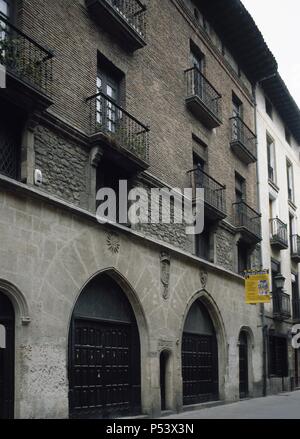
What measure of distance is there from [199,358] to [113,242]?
6.32 m

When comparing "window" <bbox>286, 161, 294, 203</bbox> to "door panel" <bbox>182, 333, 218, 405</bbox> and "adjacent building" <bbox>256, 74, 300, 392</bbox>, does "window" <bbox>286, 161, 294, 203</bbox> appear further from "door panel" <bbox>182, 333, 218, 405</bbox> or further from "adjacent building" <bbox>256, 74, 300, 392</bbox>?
"door panel" <bbox>182, 333, 218, 405</bbox>

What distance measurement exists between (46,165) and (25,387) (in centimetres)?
439

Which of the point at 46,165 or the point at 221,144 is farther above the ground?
the point at 221,144

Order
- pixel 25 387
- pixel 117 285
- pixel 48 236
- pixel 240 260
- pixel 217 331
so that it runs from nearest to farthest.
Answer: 1. pixel 25 387
2. pixel 48 236
3. pixel 117 285
4. pixel 217 331
5. pixel 240 260

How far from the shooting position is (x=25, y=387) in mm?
10406

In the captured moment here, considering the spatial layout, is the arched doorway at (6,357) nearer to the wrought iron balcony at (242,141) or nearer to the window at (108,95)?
the window at (108,95)

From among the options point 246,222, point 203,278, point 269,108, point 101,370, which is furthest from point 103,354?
point 269,108

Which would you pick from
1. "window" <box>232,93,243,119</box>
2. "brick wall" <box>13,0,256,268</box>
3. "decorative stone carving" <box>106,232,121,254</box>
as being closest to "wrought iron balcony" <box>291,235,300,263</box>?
"brick wall" <box>13,0,256,268</box>

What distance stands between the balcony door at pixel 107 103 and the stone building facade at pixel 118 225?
1.9 inches

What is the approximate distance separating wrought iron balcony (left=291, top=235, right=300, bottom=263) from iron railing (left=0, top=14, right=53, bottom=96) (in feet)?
63.6

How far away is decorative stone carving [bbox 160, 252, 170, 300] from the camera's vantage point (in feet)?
51.6

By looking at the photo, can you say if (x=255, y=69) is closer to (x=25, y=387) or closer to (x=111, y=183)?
(x=111, y=183)

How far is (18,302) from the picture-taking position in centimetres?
1067
